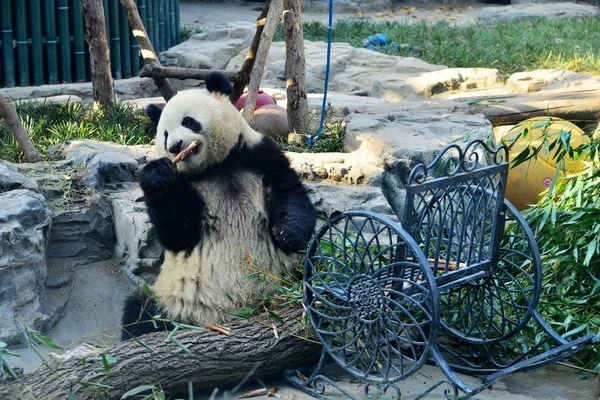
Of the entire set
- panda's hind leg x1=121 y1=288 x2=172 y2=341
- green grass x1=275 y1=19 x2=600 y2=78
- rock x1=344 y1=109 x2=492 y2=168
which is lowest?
panda's hind leg x1=121 y1=288 x2=172 y2=341

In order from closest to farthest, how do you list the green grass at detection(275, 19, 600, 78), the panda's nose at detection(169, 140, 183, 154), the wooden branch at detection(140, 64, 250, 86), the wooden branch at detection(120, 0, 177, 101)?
the panda's nose at detection(169, 140, 183, 154), the wooden branch at detection(140, 64, 250, 86), the wooden branch at detection(120, 0, 177, 101), the green grass at detection(275, 19, 600, 78)

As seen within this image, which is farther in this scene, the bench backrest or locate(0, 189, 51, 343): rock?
locate(0, 189, 51, 343): rock

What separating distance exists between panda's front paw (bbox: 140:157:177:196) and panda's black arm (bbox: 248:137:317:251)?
45 centimetres

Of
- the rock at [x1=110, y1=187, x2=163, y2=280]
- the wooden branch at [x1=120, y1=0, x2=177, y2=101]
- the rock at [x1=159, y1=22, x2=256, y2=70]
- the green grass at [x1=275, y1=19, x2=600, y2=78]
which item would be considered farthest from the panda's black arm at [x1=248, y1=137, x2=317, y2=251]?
the rock at [x1=159, y1=22, x2=256, y2=70]

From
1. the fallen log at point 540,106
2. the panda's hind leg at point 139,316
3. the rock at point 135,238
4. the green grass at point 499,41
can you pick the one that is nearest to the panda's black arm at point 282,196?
the panda's hind leg at point 139,316

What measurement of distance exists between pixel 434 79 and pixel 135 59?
10.6 ft

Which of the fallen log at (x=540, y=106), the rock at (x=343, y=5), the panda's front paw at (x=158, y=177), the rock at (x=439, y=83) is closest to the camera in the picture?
the panda's front paw at (x=158, y=177)

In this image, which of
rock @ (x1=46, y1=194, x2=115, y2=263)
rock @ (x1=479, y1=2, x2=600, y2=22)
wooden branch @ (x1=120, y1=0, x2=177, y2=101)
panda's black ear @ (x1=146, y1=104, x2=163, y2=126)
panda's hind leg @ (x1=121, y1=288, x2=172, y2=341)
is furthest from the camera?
rock @ (x1=479, y1=2, x2=600, y2=22)

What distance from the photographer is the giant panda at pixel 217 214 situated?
11.7 ft

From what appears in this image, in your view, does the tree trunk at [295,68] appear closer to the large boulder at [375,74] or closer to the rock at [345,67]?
the large boulder at [375,74]

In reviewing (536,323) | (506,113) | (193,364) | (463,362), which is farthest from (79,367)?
(506,113)

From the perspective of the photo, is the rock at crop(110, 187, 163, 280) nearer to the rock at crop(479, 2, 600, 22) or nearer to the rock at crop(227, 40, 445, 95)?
the rock at crop(227, 40, 445, 95)

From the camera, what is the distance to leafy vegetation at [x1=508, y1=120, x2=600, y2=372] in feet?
11.8

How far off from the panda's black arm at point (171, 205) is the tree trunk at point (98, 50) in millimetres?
2776
